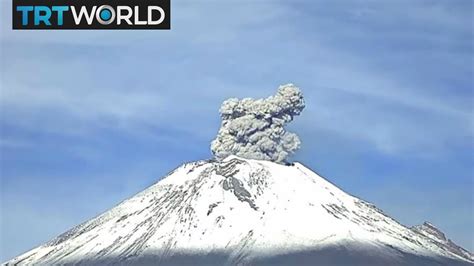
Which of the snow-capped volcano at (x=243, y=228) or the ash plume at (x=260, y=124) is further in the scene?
the ash plume at (x=260, y=124)

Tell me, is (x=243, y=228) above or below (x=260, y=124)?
below

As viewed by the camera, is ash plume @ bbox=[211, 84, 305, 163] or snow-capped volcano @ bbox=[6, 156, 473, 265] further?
ash plume @ bbox=[211, 84, 305, 163]

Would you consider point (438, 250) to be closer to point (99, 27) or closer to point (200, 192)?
point (200, 192)

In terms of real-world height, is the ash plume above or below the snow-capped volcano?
above

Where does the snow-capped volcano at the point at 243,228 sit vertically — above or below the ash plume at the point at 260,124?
below
